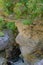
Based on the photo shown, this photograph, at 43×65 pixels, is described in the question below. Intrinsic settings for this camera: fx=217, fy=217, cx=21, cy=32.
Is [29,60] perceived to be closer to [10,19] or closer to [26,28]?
[26,28]

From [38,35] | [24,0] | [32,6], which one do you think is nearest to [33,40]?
[38,35]

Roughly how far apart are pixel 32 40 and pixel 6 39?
811 mm

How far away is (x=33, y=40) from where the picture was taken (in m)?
3.85

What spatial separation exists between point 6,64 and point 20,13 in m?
1.02

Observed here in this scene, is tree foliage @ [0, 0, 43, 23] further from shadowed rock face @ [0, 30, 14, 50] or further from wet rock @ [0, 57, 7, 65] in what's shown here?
wet rock @ [0, 57, 7, 65]

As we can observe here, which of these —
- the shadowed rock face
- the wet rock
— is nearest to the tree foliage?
the shadowed rock face

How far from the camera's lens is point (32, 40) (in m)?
3.86

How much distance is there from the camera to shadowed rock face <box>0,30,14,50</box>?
14.5ft

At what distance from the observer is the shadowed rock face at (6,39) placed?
442 cm

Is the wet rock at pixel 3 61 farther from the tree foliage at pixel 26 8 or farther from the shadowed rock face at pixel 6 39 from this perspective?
the tree foliage at pixel 26 8

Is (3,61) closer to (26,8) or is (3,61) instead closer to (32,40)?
(32,40)

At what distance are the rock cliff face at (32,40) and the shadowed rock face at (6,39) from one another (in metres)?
0.48

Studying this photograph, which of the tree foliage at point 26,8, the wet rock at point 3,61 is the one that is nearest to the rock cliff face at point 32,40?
the tree foliage at point 26,8

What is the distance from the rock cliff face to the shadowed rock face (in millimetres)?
477
